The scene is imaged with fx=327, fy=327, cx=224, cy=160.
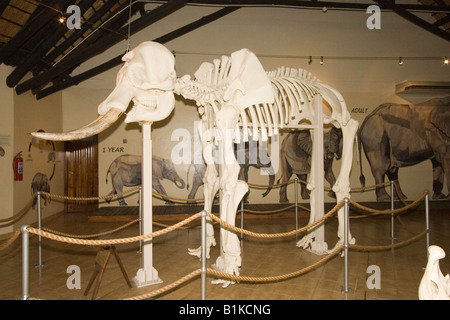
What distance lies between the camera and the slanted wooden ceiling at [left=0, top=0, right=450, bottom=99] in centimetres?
527

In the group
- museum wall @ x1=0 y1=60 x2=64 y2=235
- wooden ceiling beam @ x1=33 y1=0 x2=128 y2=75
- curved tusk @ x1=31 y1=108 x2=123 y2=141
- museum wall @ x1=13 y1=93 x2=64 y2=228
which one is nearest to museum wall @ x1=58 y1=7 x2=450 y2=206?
museum wall @ x1=13 y1=93 x2=64 y2=228

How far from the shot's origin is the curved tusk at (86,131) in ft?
7.93

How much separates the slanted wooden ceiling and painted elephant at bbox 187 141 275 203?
3.34 meters

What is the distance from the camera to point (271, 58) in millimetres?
8805

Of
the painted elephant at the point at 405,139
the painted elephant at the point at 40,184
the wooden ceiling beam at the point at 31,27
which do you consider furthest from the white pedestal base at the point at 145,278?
the painted elephant at the point at 405,139

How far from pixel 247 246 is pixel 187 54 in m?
5.47

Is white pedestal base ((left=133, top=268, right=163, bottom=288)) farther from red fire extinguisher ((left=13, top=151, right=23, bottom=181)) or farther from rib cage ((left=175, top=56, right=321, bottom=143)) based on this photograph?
red fire extinguisher ((left=13, top=151, right=23, bottom=181))

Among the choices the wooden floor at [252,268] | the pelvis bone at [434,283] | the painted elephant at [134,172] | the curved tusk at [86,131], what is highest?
the curved tusk at [86,131]

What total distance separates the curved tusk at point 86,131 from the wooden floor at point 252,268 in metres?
1.87

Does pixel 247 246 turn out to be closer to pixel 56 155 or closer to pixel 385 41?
pixel 56 155

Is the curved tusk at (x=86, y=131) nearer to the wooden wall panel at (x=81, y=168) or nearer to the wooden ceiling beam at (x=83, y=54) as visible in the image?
the wooden ceiling beam at (x=83, y=54)

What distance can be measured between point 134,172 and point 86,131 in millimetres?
6083

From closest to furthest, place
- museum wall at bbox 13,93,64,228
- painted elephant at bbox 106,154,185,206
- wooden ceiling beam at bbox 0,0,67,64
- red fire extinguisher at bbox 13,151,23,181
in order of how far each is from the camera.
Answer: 1. wooden ceiling beam at bbox 0,0,67,64
2. red fire extinguisher at bbox 13,151,23,181
3. museum wall at bbox 13,93,64,228
4. painted elephant at bbox 106,154,185,206
